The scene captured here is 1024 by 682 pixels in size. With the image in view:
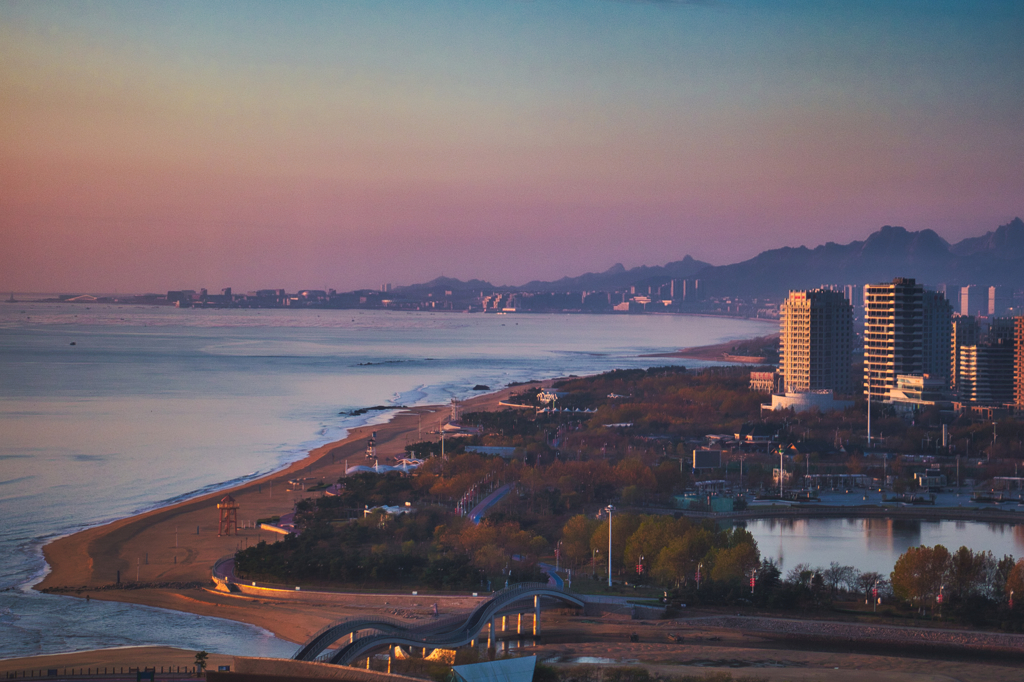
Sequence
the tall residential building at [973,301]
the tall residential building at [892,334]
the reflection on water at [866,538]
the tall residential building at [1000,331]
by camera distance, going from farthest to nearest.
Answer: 1. the tall residential building at [973,301]
2. the tall residential building at [1000,331]
3. the tall residential building at [892,334]
4. the reflection on water at [866,538]

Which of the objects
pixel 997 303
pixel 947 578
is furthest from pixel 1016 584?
pixel 997 303

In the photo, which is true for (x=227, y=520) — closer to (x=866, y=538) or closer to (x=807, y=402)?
(x=866, y=538)

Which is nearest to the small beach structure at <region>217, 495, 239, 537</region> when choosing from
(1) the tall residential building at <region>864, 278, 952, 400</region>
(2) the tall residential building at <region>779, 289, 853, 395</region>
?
(1) the tall residential building at <region>864, 278, 952, 400</region>

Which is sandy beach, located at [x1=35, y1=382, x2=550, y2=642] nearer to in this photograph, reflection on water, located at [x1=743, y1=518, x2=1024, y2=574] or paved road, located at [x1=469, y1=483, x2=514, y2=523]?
paved road, located at [x1=469, y1=483, x2=514, y2=523]

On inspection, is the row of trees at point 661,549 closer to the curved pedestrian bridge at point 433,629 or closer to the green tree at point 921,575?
the curved pedestrian bridge at point 433,629

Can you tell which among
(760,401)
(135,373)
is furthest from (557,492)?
(135,373)

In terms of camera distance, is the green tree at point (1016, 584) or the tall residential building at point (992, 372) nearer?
the green tree at point (1016, 584)

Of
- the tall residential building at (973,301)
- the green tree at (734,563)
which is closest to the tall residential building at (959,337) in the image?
the green tree at (734,563)
